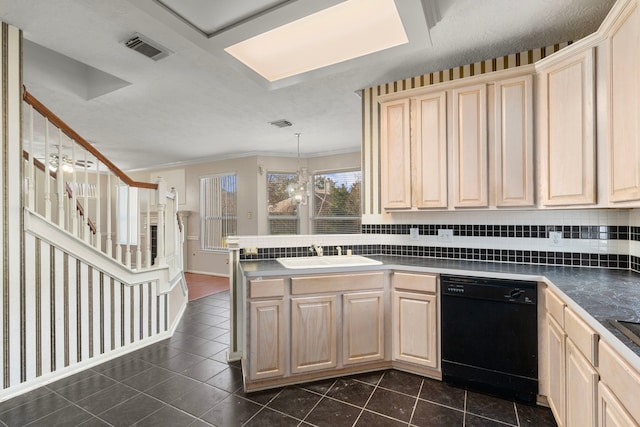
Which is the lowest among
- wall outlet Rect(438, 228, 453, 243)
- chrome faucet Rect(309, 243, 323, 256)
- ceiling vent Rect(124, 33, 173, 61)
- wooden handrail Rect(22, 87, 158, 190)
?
chrome faucet Rect(309, 243, 323, 256)

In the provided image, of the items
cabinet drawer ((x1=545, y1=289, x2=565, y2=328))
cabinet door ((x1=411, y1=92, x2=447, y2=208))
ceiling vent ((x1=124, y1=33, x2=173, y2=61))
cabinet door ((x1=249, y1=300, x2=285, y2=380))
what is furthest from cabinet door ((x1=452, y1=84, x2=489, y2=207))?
ceiling vent ((x1=124, y1=33, x2=173, y2=61))

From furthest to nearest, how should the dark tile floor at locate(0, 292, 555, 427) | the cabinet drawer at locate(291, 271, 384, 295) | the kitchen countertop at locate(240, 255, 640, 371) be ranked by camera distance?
the cabinet drawer at locate(291, 271, 384, 295) < the dark tile floor at locate(0, 292, 555, 427) < the kitchen countertop at locate(240, 255, 640, 371)

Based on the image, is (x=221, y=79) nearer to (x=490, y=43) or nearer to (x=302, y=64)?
(x=302, y=64)

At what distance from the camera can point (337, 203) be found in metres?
6.34

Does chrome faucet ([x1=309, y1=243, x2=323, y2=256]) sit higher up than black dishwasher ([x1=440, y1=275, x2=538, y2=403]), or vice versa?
chrome faucet ([x1=309, y1=243, x2=323, y2=256])

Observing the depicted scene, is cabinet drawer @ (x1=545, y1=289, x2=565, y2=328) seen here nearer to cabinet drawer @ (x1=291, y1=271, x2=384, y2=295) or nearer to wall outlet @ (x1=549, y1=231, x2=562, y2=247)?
wall outlet @ (x1=549, y1=231, x2=562, y2=247)

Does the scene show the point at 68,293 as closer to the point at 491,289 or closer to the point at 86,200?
the point at 86,200

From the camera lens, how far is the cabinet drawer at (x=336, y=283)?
233cm

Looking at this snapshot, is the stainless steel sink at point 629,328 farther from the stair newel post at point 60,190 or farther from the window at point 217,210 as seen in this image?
the window at point 217,210

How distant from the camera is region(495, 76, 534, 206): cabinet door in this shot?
229cm

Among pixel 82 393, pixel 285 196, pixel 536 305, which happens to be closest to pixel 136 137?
pixel 285 196

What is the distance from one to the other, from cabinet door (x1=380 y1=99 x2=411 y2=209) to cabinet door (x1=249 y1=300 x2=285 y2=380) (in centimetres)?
139

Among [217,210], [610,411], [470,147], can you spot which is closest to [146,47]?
[470,147]

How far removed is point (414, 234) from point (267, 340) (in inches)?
66.9
